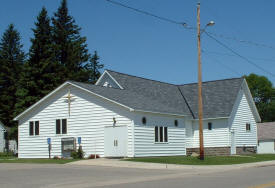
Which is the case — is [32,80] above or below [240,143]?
above

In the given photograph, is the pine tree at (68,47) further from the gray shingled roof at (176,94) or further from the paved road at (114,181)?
the paved road at (114,181)

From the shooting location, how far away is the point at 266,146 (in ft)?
210

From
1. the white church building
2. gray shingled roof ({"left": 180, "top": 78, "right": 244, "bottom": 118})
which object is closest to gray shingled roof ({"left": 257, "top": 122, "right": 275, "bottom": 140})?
the white church building

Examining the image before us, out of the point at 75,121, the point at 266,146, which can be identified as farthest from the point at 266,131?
the point at 75,121

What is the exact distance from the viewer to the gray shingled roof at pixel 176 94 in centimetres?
3559

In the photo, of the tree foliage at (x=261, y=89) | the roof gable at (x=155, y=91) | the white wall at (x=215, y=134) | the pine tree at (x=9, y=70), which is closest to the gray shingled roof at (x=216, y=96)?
the white wall at (x=215, y=134)

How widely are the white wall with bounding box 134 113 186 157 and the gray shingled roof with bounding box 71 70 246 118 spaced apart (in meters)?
0.86

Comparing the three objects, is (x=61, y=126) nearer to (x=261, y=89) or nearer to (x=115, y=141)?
(x=115, y=141)

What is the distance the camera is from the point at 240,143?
4166 cm

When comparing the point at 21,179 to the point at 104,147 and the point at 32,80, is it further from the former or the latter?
the point at 32,80

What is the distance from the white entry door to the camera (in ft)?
104

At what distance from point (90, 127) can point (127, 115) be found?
3290mm

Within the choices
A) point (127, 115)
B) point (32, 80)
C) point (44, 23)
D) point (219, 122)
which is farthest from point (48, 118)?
point (44, 23)

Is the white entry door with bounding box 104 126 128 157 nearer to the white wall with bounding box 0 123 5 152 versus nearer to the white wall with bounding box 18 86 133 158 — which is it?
the white wall with bounding box 18 86 133 158
